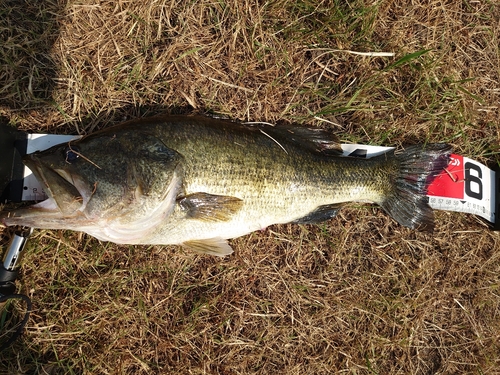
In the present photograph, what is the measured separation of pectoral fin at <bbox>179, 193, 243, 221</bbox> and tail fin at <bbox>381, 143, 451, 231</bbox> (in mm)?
1352

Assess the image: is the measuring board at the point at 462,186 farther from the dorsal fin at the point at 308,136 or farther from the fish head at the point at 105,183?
the fish head at the point at 105,183

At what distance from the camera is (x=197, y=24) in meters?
3.10

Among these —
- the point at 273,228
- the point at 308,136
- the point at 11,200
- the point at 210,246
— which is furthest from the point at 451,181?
the point at 11,200

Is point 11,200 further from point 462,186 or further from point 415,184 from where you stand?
point 462,186

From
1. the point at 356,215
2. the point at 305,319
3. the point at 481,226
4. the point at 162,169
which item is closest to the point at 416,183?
the point at 356,215

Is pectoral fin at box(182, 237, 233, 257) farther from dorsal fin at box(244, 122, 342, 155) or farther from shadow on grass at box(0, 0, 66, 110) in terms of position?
shadow on grass at box(0, 0, 66, 110)

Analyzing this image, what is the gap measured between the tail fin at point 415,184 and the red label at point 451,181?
18 centimetres

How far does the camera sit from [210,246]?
108 inches

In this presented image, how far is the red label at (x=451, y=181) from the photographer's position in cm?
331

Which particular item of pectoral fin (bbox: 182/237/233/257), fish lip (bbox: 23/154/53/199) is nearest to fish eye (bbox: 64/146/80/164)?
fish lip (bbox: 23/154/53/199)

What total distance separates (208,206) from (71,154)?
3.03 ft

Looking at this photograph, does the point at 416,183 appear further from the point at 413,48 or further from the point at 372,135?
the point at 413,48

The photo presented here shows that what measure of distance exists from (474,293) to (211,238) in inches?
99.2

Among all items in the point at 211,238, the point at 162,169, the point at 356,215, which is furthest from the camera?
the point at 356,215
